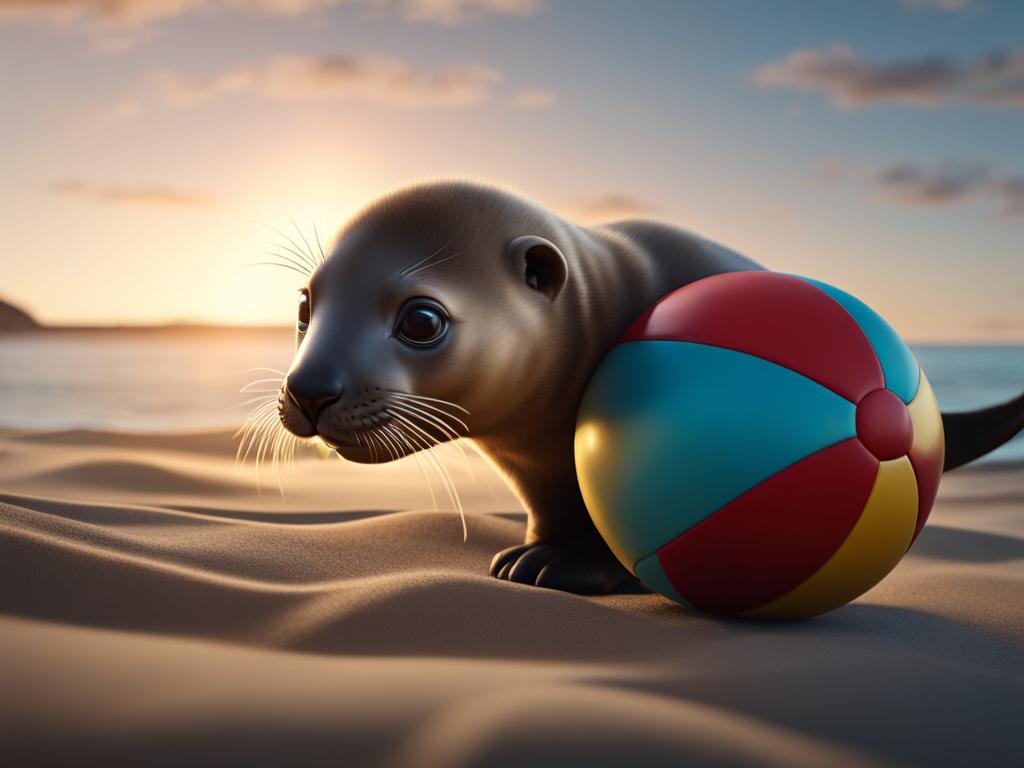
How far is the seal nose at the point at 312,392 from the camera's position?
2.51m

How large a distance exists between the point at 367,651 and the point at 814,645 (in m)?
1.08

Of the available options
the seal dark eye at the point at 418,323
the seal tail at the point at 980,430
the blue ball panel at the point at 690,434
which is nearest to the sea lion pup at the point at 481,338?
the seal dark eye at the point at 418,323

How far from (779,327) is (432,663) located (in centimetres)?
125

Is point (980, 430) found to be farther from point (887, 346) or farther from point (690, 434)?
point (690, 434)

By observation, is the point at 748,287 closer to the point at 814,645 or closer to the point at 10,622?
the point at 814,645

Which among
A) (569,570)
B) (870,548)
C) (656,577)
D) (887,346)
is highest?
(887,346)

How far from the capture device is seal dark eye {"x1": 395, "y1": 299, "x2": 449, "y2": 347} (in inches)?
104

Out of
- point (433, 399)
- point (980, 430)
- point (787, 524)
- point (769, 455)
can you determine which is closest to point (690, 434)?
point (769, 455)

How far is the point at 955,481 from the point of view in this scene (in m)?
6.71

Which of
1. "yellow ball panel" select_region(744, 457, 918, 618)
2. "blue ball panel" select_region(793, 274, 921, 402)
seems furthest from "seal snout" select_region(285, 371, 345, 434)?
"blue ball panel" select_region(793, 274, 921, 402)

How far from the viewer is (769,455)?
2.40m

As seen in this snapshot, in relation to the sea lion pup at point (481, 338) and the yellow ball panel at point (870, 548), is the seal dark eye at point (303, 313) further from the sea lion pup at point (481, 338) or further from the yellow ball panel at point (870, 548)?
the yellow ball panel at point (870, 548)

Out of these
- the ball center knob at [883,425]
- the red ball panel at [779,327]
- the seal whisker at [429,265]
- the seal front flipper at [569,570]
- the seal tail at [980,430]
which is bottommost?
the seal front flipper at [569,570]

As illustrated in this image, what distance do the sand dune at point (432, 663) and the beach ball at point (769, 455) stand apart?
0.51ft
